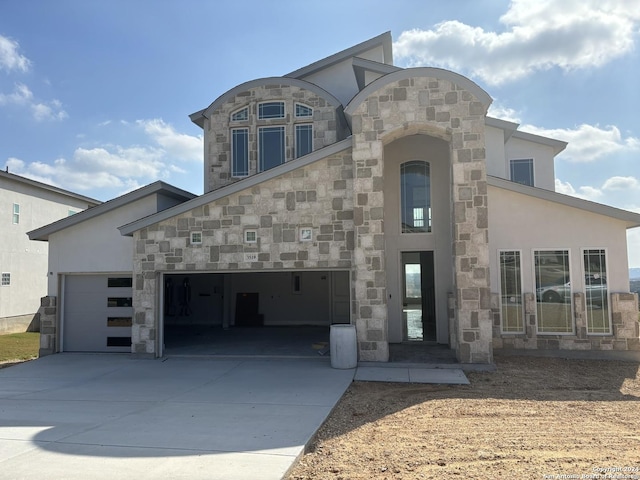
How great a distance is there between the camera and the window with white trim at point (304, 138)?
1534 cm

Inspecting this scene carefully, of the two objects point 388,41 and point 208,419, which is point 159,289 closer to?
point 208,419

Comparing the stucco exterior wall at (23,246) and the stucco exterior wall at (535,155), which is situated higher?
the stucco exterior wall at (535,155)

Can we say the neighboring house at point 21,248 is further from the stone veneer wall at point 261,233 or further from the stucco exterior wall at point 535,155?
the stucco exterior wall at point 535,155

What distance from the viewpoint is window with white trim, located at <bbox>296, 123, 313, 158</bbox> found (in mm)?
15344

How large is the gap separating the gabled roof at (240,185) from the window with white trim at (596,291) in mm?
6499

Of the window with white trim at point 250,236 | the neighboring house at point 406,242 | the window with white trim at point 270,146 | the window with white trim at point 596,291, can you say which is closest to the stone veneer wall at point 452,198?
the neighboring house at point 406,242

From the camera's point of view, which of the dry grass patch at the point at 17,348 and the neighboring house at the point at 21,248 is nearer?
the dry grass patch at the point at 17,348

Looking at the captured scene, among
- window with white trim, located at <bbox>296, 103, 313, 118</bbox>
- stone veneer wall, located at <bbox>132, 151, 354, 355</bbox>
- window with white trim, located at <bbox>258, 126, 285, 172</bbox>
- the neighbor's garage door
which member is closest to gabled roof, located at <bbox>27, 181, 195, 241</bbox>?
stone veneer wall, located at <bbox>132, 151, 354, 355</bbox>

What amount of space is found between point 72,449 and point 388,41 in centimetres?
1631

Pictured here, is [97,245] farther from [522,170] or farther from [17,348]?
[522,170]

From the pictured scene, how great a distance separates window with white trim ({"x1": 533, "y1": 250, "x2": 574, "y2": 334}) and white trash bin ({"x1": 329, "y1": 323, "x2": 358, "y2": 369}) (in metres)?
4.81

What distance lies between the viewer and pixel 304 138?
607 inches

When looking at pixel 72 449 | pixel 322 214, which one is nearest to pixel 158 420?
pixel 72 449

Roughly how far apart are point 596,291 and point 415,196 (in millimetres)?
4973
